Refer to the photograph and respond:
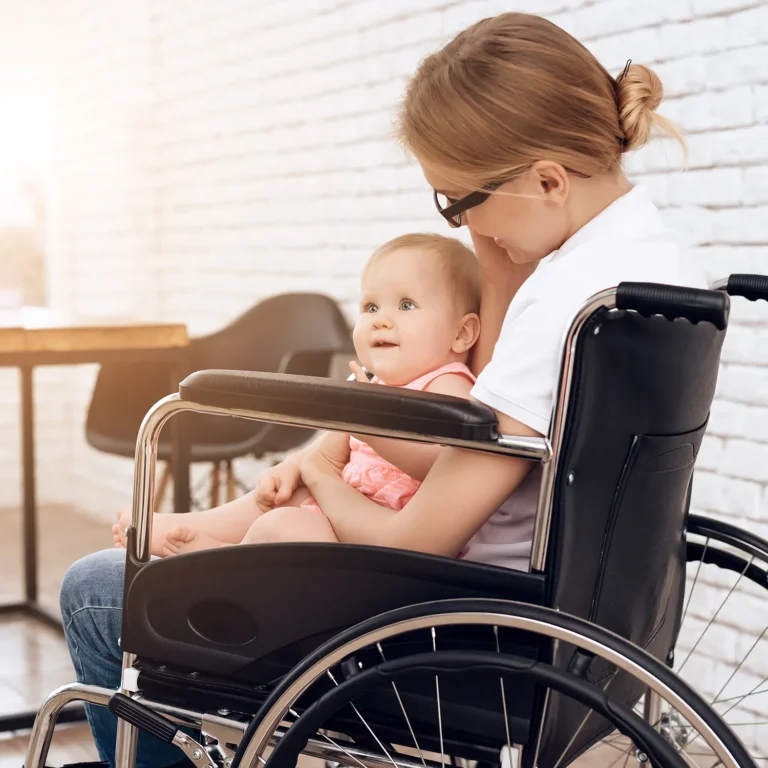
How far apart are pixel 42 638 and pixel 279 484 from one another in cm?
168

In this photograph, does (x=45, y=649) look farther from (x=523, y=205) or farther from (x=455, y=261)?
(x=523, y=205)

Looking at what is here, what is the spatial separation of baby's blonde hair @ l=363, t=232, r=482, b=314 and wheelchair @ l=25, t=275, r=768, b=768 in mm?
317

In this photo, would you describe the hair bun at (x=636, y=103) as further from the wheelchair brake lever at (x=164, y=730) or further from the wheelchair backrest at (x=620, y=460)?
the wheelchair brake lever at (x=164, y=730)

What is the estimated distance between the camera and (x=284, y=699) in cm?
95

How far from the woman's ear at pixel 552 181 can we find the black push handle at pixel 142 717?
0.64m

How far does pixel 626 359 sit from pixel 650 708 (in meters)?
0.58

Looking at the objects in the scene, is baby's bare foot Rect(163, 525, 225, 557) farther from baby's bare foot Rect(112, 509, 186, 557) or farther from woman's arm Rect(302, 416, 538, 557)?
woman's arm Rect(302, 416, 538, 557)

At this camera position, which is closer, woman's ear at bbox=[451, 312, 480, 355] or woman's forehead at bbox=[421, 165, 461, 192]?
woman's forehead at bbox=[421, 165, 461, 192]

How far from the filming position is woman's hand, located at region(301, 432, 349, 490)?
4.03ft

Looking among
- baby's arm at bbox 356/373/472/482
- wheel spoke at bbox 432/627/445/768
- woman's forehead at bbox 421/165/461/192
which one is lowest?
wheel spoke at bbox 432/627/445/768

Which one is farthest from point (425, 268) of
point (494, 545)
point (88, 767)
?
point (88, 767)

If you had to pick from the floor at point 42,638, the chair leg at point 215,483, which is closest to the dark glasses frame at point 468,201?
the floor at point 42,638

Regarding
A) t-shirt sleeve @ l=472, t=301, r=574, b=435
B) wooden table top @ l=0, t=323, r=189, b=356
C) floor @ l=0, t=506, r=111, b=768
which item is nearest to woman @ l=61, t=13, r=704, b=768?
t-shirt sleeve @ l=472, t=301, r=574, b=435

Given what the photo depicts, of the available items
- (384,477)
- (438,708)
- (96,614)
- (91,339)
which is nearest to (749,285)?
(384,477)
